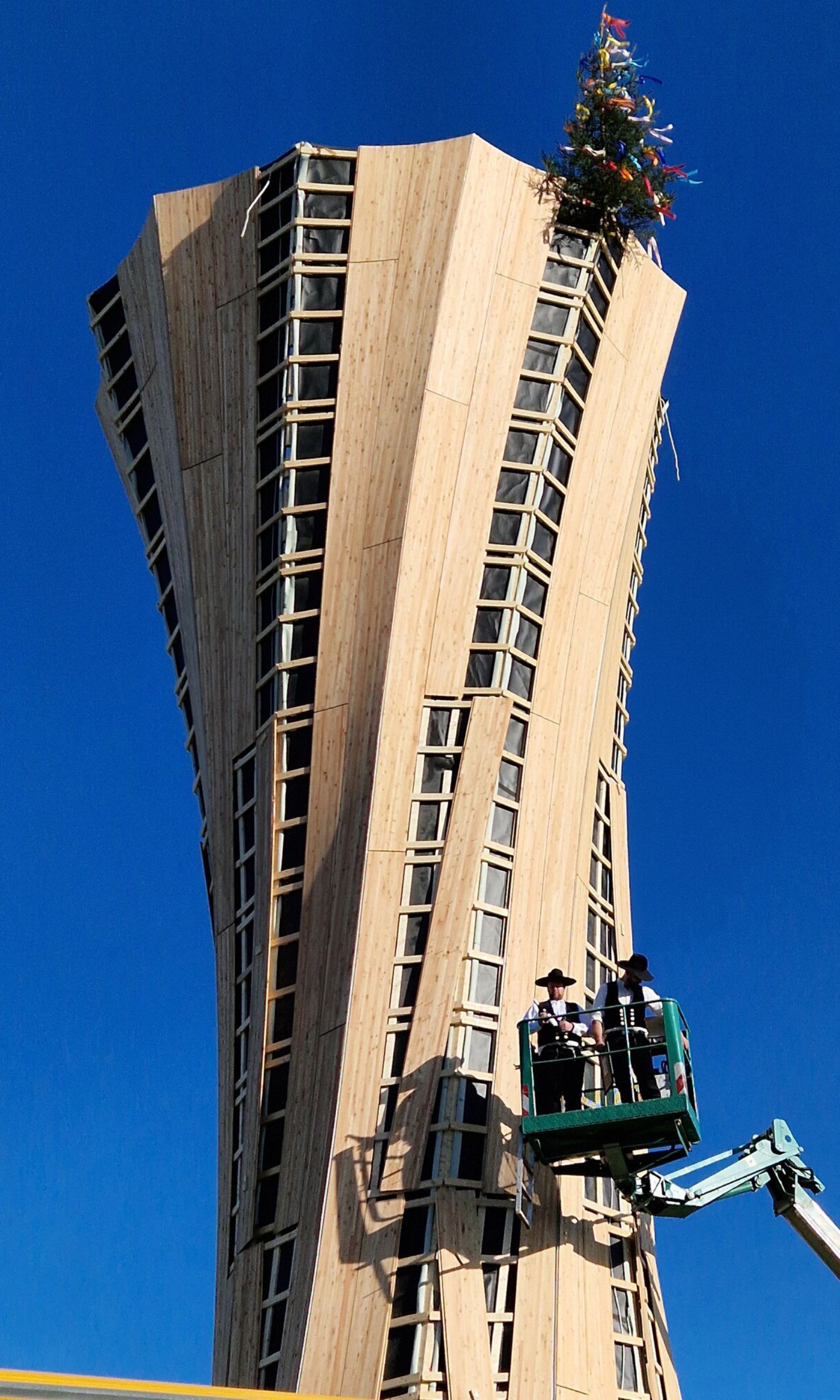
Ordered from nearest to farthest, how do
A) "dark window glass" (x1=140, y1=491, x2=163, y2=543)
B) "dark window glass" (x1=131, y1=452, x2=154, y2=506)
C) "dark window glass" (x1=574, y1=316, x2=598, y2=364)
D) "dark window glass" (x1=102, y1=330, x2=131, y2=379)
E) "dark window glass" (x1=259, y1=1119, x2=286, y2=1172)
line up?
"dark window glass" (x1=259, y1=1119, x2=286, y2=1172) < "dark window glass" (x1=574, y1=316, x2=598, y2=364) < "dark window glass" (x1=140, y1=491, x2=163, y2=543) < "dark window glass" (x1=131, y1=452, x2=154, y2=506) < "dark window glass" (x1=102, y1=330, x2=131, y2=379)

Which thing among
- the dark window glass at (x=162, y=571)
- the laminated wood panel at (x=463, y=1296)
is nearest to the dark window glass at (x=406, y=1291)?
the laminated wood panel at (x=463, y=1296)

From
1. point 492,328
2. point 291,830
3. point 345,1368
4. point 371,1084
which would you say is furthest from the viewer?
point 492,328

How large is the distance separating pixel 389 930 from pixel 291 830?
1540 millimetres

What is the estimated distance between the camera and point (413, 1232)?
16016mm

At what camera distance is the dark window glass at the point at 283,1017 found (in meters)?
17.5

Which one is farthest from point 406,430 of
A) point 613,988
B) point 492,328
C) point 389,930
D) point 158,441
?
point 613,988

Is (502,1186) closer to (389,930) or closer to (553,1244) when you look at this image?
(553,1244)

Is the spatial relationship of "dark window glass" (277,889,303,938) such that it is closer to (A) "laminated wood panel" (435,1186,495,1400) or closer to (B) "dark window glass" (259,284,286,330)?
(A) "laminated wood panel" (435,1186,495,1400)

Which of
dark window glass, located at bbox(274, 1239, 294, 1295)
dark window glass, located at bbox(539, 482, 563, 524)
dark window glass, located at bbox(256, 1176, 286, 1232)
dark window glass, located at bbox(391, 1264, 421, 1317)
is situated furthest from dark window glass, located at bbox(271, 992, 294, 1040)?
dark window glass, located at bbox(539, 482, 563, 524)

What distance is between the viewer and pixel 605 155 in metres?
20.5

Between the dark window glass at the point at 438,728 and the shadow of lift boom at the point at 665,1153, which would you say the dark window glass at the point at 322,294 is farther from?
the shadow of lift boom at the point at 665,1153

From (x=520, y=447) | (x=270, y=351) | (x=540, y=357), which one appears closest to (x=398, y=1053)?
(x=520, y=447)

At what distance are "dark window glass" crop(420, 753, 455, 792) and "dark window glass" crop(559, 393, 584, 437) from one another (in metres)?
3.83

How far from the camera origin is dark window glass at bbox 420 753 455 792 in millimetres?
17938
